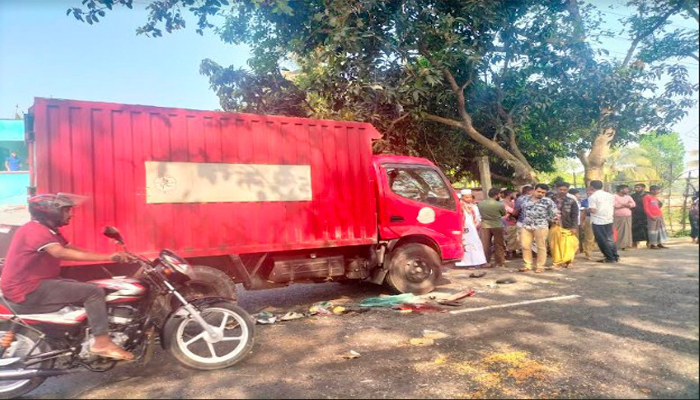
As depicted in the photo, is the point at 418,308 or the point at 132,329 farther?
the point at 418,308

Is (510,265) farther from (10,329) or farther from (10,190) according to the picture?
(10,190)

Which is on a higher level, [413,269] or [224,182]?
[224,182]

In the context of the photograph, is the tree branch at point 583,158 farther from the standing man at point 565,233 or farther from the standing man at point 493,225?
the standing man at point 493,225

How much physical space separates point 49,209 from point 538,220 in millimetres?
7151

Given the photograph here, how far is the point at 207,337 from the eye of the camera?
3.56 metres

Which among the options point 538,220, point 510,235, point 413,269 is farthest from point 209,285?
point 510,235

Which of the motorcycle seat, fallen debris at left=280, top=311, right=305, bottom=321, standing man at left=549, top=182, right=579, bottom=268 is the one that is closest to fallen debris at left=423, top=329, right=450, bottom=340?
fallen debris at left=280, top=311, right=305, bottom=321

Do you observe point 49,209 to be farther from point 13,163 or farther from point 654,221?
point 13,163

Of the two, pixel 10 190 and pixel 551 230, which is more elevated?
pixel 10 190

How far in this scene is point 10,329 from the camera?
3229 mm

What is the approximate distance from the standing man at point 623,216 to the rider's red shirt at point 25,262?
1025cm

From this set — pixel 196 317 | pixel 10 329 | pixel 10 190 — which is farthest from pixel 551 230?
pixel 10 190

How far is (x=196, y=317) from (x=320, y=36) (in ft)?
21.6

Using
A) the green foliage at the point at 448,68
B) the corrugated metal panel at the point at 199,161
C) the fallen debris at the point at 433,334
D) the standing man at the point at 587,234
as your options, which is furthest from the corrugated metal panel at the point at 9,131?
the standing man at the point at 587,234
